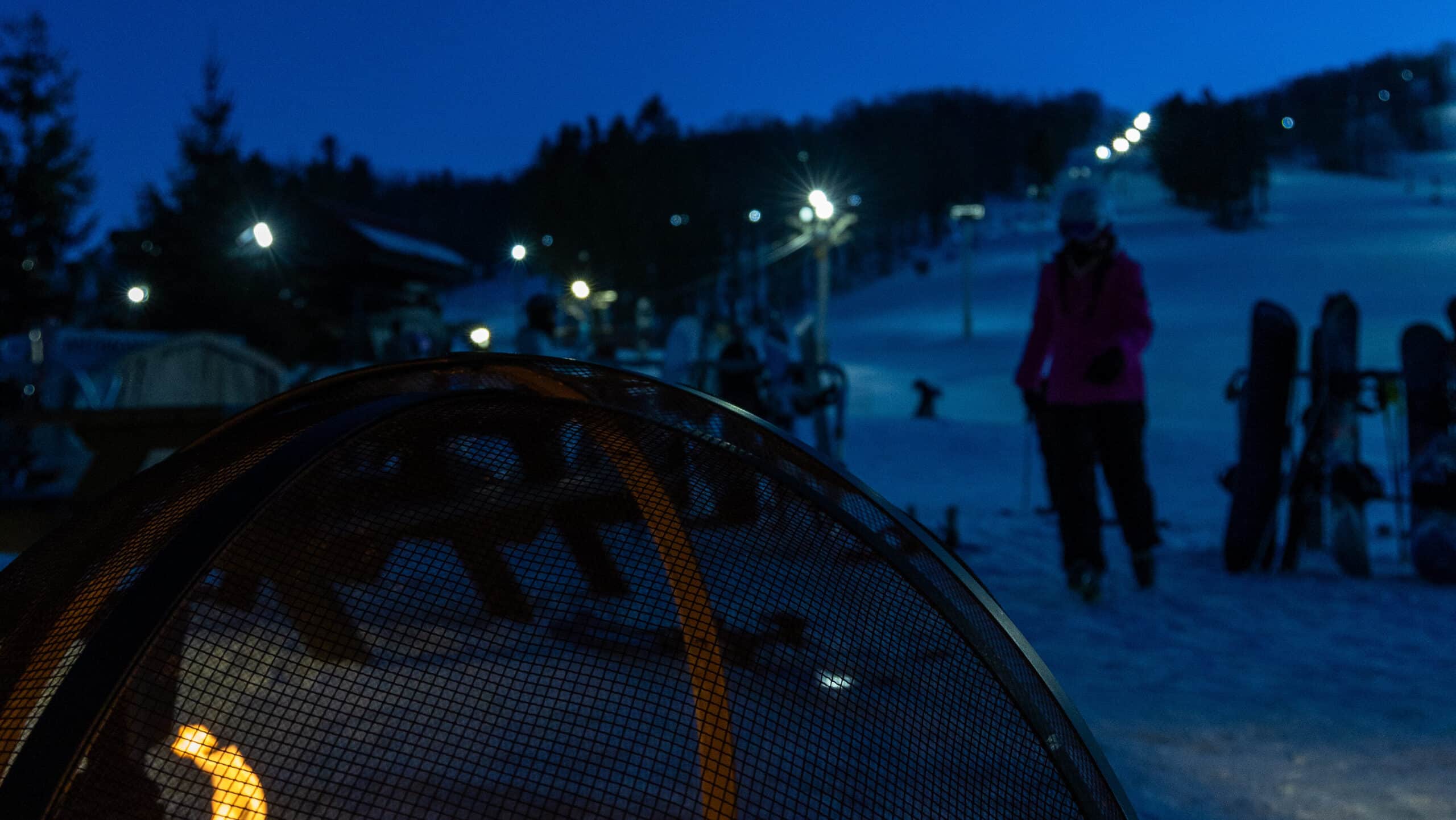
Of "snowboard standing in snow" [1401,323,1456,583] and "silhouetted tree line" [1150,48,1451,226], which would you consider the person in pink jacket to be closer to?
"snowboard standing in snow" [1401,323,1456,583]

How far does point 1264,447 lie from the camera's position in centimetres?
614

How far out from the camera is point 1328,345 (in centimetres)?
631

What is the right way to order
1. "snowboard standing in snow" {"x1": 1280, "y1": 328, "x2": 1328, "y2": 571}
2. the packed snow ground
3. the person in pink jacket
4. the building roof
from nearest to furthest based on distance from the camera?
1. the packed snow ground
2. the person in pink jacket
3. "snowboard standing in snow" {"x1": 1280, "y1": 328, "x2": 1328, "y2": 571}
4. the building roof

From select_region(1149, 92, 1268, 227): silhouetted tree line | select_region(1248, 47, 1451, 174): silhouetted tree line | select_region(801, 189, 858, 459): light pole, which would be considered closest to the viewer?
select_region(801, 189, 858, 459): light pole

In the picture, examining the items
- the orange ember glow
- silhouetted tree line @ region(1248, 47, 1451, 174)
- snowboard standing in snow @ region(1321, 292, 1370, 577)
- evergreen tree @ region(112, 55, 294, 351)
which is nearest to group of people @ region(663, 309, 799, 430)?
snowboard standing in snow @ region(1321, 292, 1370, 577)

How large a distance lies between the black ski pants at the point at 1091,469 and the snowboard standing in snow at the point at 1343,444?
150cm

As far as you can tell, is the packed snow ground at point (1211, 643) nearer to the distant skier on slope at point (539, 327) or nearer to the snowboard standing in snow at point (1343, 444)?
the snowboard standing in snow at point (1343, 444)

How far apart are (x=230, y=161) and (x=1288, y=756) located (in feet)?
105

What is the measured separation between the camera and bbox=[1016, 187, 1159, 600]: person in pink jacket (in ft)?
16.8

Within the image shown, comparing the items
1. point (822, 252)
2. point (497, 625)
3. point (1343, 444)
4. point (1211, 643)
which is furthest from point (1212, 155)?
point (497, 625)

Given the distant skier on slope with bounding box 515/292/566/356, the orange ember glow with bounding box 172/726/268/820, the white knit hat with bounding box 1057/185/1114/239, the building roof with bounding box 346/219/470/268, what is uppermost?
the building roof with bounding box 346/219/470/268

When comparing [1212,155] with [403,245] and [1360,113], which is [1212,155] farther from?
[1360,113]

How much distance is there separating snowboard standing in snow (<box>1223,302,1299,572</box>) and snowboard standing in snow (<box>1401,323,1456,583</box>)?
0.61 metres

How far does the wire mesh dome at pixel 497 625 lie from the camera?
1324mm
